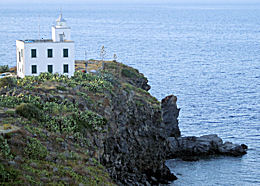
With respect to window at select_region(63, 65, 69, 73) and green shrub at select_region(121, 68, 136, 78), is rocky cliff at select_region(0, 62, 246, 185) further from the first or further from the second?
green shrub at select_region(121, 68, 136, 78)

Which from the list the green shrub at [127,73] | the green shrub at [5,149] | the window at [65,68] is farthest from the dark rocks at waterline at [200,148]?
the green shrub at [5,149]

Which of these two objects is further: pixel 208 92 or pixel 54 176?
pixel 208 92

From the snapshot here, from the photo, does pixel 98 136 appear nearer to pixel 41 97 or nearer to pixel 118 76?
pixel 41 97

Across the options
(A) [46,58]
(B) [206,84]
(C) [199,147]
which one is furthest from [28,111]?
(B) [206,84]

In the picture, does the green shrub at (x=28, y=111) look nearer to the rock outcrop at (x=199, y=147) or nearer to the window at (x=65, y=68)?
the window at (x=65, y=68)

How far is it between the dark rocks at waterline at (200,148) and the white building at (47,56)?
1949cm

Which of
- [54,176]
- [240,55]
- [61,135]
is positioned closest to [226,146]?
[61,135]

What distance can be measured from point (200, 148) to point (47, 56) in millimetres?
26981

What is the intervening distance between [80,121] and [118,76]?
29.5 meters

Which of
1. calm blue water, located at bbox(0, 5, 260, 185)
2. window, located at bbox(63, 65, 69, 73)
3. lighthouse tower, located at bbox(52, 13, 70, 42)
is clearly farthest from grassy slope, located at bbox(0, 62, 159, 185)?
calm blue water, located at bbox(0, 5, 260, 185)

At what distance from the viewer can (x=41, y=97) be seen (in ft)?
155

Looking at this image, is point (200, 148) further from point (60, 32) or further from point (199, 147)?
point (60, 32)

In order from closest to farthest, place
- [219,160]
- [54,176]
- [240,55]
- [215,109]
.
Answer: [54,176] < [219,160] < [215,109] < [240,55]

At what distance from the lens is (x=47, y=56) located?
63.2 m
